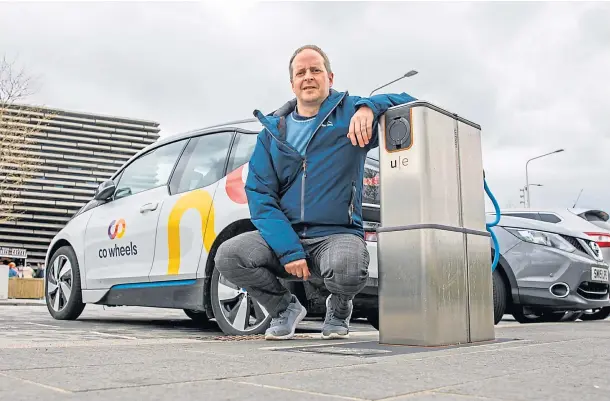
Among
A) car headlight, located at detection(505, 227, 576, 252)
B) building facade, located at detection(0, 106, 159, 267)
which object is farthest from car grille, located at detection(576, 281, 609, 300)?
building facade, located at detection(0, 106, 159, 267)

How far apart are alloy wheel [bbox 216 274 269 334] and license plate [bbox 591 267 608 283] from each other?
3.60 m

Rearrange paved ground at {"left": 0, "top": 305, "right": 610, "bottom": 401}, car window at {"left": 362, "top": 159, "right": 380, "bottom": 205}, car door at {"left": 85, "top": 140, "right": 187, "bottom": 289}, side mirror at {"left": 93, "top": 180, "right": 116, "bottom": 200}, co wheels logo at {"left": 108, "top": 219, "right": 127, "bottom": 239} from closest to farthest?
paved ground at {"left": 0, "top": 305, "right": 610, "bottom": 401}
car window at {"left": 362, "top": 159, "right": 380, "bottom": 205}
car door at {"left": 85, "top": 140, "right": 187, "bottom": 289}
co wheels logo at {"left": 108, "top": 219, "right": 127, "bottom": 239}
side mirror at {"left": 93, "top": 180, "right": 116, "bottom": 200}

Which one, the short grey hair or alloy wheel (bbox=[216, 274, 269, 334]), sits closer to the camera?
the short grey hair

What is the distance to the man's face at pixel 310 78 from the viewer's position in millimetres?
3734

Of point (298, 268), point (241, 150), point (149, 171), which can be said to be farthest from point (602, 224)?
point (298, 268)

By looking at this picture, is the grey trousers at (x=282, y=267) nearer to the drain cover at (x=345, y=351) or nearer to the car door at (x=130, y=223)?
the drain cover at (x=345, y=351)

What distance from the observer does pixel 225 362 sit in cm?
245

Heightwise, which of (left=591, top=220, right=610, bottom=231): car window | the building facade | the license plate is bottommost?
the license plate

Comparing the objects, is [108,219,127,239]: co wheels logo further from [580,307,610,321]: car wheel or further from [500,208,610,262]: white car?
[580,307,610,321]: car wheel

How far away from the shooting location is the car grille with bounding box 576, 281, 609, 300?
247 inches

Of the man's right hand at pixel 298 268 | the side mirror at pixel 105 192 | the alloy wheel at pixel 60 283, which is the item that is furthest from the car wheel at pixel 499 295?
the alloy wheel at pixel 60 283

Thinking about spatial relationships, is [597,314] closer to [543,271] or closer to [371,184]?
[543,271]

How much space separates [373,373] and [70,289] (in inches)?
181

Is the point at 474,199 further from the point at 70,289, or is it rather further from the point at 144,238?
the point at 70,289
